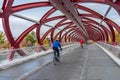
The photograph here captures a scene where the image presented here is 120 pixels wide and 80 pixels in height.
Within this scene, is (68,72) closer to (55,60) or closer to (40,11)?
(55,60)

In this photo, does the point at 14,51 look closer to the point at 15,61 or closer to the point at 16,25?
the point at 15,61

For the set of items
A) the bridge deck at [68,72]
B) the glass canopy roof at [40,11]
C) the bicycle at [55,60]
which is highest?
the glass canopy roof at [40,11]

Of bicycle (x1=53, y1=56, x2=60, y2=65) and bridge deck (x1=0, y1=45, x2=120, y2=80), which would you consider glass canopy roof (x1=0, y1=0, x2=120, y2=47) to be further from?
bridge deck (x1=0, y1=45, x2=120, y2=80)

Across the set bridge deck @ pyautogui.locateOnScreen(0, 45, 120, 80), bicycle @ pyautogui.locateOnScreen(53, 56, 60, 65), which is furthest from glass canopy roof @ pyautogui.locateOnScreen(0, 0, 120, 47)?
bridge deck @ pyautogui.locateOnScreen(0, 45, 120, 80)

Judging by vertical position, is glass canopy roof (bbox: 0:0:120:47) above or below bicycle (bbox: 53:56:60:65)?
above

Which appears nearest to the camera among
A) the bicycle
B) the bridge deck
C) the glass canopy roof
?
the bridge deck

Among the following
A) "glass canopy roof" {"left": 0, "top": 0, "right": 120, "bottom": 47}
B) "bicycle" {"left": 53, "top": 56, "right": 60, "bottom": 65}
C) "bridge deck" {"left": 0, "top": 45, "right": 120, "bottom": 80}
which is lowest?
"bridge deck" {"left": 0, "top": 45, "right": 120, "bottom": 80}

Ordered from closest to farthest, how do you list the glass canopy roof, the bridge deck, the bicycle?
the bridge deck
the bicycle
the glass canopy roof

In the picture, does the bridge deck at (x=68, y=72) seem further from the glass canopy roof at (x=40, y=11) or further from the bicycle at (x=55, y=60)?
the glass canopy roof at (x=40, y=11)

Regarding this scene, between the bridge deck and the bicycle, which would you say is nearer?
the bridge deck

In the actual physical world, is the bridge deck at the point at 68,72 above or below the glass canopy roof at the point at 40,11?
below

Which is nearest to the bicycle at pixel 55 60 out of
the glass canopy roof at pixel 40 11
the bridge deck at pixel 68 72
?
the bridge deck at pixel 68 72

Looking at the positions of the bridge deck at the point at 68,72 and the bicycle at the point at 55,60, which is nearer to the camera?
the bridge deck at the point at 68,72

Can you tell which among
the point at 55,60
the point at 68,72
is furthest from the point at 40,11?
the point at 68,72
